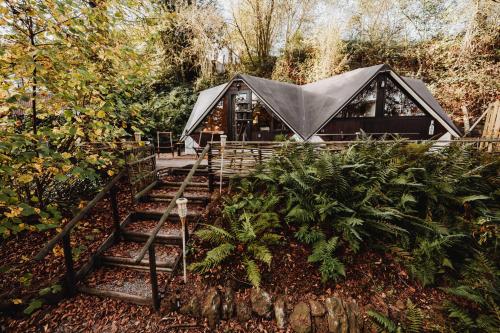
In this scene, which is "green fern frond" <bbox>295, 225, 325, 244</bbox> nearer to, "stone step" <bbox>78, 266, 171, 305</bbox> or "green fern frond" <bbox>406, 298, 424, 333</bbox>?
"green fern frond" <bbox>406, 298, 424, 333</bbox>

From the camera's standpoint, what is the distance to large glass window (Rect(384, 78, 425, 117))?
12.0 metres

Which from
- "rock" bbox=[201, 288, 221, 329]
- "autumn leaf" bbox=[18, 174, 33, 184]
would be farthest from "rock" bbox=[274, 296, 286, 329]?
"autumn leaf" bbox=[18, 174, 33, 184]

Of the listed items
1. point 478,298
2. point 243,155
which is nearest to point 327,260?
point 478,298

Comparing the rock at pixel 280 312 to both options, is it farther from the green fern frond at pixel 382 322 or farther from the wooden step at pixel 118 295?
Answer: the wooden step at pixel 118 295

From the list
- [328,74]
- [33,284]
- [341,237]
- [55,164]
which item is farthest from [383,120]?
[33,284]

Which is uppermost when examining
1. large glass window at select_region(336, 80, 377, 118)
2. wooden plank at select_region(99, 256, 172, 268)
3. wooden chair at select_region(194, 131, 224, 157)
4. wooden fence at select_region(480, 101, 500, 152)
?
large glass window at select_region(336, 80, 377, 118)

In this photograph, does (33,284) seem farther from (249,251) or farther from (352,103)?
(352,103)

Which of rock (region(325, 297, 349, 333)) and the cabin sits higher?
the cabin

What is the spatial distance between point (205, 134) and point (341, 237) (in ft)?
Result: 35.1

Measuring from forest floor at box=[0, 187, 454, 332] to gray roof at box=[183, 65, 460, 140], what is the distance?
7577mm

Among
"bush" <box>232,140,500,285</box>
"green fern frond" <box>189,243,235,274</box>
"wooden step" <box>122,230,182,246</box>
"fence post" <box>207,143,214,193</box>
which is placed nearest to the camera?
"green fern frond" <box>189,243,235,274</box>

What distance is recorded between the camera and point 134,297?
3.78m

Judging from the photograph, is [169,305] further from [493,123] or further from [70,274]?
[493,123]

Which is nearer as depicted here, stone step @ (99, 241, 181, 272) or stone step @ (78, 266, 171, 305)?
stone step @ (78, 266, 171, 305)
